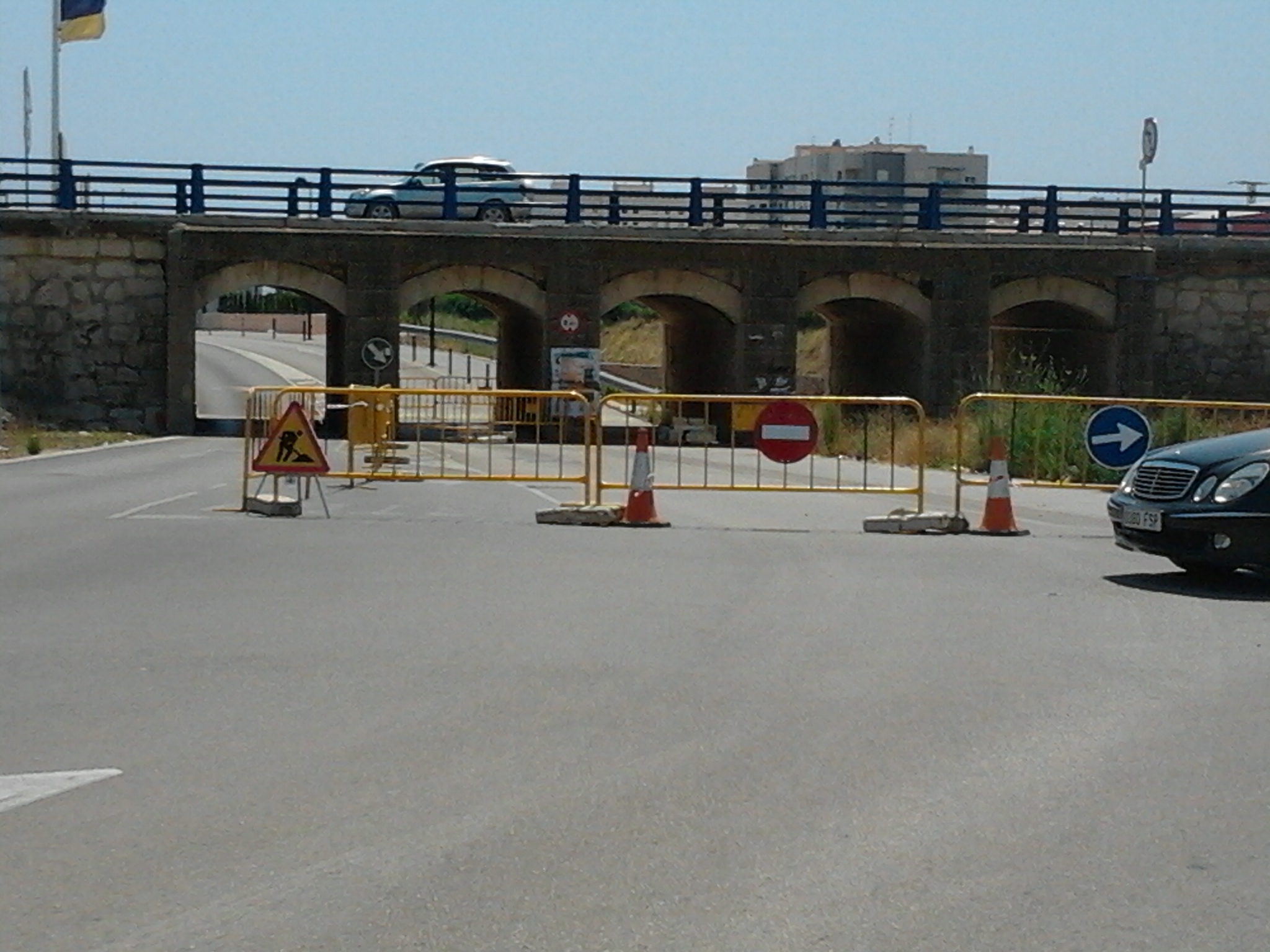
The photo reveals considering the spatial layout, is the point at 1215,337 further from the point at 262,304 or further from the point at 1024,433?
the point at 262,304

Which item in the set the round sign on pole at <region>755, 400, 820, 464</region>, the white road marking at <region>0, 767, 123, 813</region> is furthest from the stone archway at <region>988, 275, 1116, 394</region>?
the white road marking at <region>0, 767, 123, 813</region>

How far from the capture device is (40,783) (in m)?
6.86

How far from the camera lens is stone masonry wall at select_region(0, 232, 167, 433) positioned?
3734 centimetres

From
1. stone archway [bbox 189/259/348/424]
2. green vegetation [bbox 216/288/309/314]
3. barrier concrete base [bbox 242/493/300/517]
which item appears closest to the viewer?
barrier concrete base [bbox 242/493/300/517]

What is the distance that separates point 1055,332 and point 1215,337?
3.86 m

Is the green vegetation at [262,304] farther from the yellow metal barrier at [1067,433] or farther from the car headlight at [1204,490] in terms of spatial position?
the car headlight at [1204,490]

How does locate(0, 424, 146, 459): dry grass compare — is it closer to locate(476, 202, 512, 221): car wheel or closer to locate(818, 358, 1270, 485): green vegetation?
locate(476, 202, 512, 221): car wheel

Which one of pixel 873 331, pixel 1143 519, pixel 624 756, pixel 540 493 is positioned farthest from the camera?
pixel 873 331

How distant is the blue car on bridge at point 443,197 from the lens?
132 ft

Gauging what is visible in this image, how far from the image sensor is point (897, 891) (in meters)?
5.64

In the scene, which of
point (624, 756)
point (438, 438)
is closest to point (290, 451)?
point (438, 438)

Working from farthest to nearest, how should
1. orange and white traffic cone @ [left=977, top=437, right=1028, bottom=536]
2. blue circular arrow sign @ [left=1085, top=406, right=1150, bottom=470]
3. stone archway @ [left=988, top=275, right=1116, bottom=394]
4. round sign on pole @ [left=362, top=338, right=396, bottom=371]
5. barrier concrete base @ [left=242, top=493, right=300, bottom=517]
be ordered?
stone archway @ [left=988, top=275, right=1116, bottom=394]
round sign on pole @ [left=362, top=338, right=396, bottom=371]
barrier concrete base @ [left=242, top=493, right=300, bottom=517]
blue circular arrow sign @ [left=1085, top=406, right=1150, bottom=470]
orange and white traffic cone @ [left=977, top=437, right=1028, bottom=536]

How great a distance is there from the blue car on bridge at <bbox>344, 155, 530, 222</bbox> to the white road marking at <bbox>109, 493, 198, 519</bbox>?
19.4 meters

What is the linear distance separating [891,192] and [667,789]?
62642mm
